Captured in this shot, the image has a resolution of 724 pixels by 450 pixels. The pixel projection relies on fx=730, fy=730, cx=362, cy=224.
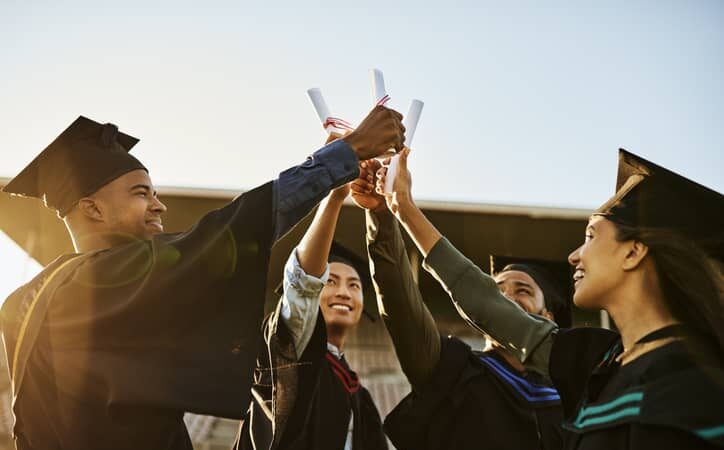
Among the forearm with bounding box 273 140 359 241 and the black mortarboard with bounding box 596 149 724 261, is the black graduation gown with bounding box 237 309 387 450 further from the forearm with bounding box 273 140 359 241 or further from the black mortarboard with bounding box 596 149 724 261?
the black mortarboard with bounding box 596 149 724 261

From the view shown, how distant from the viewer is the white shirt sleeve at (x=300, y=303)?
9.55 feet

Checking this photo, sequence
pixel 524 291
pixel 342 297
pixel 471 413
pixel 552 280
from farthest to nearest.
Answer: pixel 552 280, pixel 524 291, pixel 342 297, pixel 471 413

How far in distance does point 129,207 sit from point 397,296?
48.6 inches

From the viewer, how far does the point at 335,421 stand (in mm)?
3379

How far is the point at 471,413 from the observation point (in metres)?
3.40

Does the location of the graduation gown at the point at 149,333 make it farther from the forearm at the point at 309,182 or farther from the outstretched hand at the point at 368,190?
the outstretched hand at the point at 368,190

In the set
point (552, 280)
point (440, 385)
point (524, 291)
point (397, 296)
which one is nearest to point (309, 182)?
point (397, 296)

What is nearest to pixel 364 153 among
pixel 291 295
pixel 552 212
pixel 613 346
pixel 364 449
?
pixel 291 295

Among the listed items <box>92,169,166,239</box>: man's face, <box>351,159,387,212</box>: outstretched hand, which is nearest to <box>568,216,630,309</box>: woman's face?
<box>351,159,387,212</box>: outstretched hand

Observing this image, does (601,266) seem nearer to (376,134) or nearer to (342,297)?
(376,134)

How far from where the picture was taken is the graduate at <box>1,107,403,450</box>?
2172mm

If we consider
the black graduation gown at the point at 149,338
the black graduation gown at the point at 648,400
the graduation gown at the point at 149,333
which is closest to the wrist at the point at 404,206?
the graduation gown at the point at 149,333

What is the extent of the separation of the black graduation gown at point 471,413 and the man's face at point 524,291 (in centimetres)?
53

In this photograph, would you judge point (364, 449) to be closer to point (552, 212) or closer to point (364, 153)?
point (364, 153)
